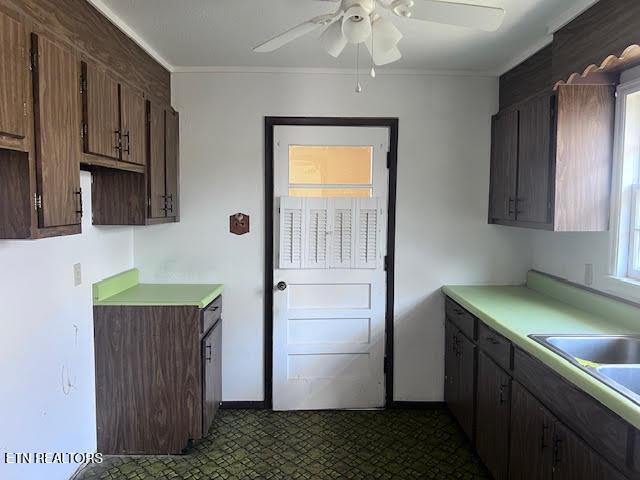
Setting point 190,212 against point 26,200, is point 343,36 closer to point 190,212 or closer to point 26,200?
point 26,200

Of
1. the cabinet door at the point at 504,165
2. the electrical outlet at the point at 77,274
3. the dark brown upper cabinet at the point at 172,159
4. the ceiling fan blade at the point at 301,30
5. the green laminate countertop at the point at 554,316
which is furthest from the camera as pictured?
the dark brown upper cabinet at the point at 172,159

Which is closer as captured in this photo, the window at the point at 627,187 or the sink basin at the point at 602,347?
the sink basin at the point at 602,347

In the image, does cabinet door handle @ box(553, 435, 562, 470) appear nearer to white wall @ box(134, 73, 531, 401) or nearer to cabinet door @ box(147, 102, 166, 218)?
white wall @ box(134, 73, 531, 401)

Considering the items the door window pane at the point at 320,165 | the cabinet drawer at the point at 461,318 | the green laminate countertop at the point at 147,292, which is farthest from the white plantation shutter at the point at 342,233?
the green laminate countertop at the point at 147,292

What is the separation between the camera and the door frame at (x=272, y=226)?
11.0 ft

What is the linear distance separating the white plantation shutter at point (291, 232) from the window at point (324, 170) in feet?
0.27

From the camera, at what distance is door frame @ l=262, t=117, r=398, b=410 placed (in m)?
3.34

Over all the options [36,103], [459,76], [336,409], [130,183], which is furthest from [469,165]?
[36,103]

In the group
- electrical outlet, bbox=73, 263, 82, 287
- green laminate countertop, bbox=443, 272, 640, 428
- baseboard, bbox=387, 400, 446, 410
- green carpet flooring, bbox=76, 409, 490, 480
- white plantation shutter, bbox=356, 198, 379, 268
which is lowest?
green carpet flooring, bbox=76, 409, 490, 480

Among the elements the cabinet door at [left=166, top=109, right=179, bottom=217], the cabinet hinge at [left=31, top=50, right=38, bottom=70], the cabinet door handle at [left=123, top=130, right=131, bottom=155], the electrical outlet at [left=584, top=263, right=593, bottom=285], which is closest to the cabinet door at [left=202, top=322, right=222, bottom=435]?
the cabinet door at [left=166, top=109, right=179, bottom=217]

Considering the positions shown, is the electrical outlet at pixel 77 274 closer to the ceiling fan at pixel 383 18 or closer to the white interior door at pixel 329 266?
the white interior door at pixel 329 266

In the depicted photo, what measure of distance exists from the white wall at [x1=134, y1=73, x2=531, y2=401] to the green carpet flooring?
295 mm

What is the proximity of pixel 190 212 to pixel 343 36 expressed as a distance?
1982 mm

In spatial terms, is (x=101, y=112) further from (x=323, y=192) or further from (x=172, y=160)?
(x=323, y=192)
